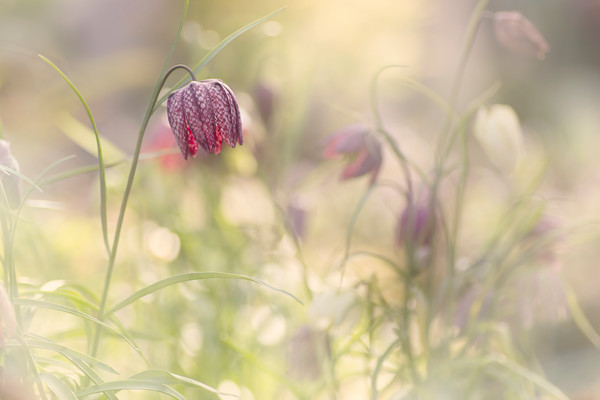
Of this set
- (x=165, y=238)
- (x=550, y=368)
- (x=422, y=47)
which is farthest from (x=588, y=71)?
(x=165, y=238)

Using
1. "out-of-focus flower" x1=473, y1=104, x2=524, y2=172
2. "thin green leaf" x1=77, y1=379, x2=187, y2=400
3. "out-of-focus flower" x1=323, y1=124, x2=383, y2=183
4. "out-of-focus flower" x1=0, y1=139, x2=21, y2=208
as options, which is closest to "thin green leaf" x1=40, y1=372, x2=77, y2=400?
"thin green leaf" x1=77, y1=379, x2=187, y2=400

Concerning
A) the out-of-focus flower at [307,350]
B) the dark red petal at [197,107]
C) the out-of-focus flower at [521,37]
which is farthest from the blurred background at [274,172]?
the dark red petal at [197,107]

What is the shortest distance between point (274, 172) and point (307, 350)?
287mm

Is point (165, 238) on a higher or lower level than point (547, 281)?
higher

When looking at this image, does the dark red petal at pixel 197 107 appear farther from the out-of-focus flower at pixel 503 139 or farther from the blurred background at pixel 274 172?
the out-of-focus flower at pixel 503 139

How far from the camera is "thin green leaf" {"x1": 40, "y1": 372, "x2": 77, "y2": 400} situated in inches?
15.3

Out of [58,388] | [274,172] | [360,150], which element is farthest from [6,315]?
[274,172]

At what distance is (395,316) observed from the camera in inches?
25.7

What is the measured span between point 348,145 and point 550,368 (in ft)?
2.40

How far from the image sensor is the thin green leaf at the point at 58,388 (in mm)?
388

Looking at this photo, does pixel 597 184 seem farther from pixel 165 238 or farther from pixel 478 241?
pixel 165 238

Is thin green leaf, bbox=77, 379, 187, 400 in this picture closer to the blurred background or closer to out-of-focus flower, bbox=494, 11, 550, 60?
the blurred background

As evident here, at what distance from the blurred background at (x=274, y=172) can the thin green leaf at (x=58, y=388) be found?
17 cm

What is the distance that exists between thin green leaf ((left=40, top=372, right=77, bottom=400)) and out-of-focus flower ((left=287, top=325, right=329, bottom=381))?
13.6 inches
